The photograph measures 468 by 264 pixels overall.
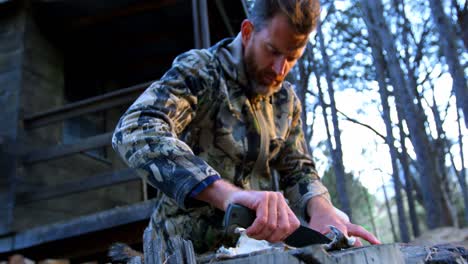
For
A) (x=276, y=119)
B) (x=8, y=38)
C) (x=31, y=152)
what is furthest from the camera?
(x=8, y=38)

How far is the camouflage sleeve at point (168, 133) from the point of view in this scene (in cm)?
135

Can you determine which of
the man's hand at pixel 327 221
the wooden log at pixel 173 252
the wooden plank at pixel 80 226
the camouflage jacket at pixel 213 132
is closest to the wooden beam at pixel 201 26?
the wooden plank at pixel 80 226

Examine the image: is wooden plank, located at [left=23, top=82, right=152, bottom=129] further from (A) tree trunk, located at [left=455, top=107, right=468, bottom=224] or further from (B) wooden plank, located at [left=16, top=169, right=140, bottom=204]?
(A) tree trunk, located at [left=455, top=107, right=468, bottom=224]

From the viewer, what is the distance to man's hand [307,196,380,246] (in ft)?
5.05

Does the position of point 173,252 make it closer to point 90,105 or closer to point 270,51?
point 270,51

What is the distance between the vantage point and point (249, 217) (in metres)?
1.16

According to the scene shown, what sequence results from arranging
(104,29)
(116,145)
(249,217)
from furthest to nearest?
(104,29) → (116,145) → (249,217)

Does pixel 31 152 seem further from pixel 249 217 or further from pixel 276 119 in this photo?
pixel 249 217

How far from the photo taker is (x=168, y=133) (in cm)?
146

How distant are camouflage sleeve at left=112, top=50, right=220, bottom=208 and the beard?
22 cm

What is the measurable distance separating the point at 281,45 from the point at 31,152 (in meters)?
4.29

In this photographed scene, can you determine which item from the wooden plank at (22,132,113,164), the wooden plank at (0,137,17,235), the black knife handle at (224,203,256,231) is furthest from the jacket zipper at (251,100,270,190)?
the wooden plank at (0,137,17,235)

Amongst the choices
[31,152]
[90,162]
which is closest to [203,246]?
[31,152]

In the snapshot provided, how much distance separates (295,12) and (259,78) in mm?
353
